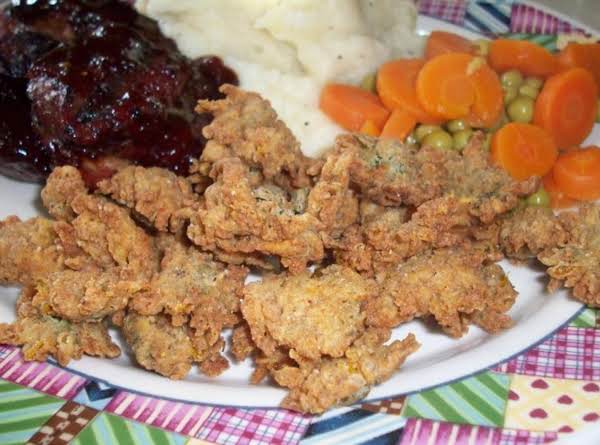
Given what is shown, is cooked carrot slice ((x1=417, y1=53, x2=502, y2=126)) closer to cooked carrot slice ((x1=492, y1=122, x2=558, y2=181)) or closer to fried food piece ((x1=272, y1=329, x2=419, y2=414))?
cooked carrot slice ((x1=492, y1=122, x2=558, y2=181))

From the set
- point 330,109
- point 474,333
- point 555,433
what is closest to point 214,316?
point 474,333

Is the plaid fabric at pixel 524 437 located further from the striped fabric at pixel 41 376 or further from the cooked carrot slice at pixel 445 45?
the cooked carrot slice at pixel 445 45

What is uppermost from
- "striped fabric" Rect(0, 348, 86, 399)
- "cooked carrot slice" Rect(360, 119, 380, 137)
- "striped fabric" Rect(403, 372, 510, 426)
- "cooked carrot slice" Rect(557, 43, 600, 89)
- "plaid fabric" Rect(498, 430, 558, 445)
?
"cooked carrot slice" Rect(557, 43, 600, 89)

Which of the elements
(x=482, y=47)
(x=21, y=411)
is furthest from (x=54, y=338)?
(x=482, y=47)

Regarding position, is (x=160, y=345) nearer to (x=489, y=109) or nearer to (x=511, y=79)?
(x=489, y=109)

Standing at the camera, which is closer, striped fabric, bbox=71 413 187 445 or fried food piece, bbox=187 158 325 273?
striped fabric, bbox=71 413 187 445

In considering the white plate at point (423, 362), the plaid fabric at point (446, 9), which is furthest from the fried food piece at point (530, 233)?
the plaid fabric at point (446, 9)

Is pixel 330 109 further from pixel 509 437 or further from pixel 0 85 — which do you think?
pixel 509 437

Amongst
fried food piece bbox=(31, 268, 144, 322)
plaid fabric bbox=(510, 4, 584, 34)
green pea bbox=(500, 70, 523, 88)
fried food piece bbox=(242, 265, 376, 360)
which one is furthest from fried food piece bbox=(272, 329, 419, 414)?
plaid fabric bbox=(510, 4, 584, 34)
